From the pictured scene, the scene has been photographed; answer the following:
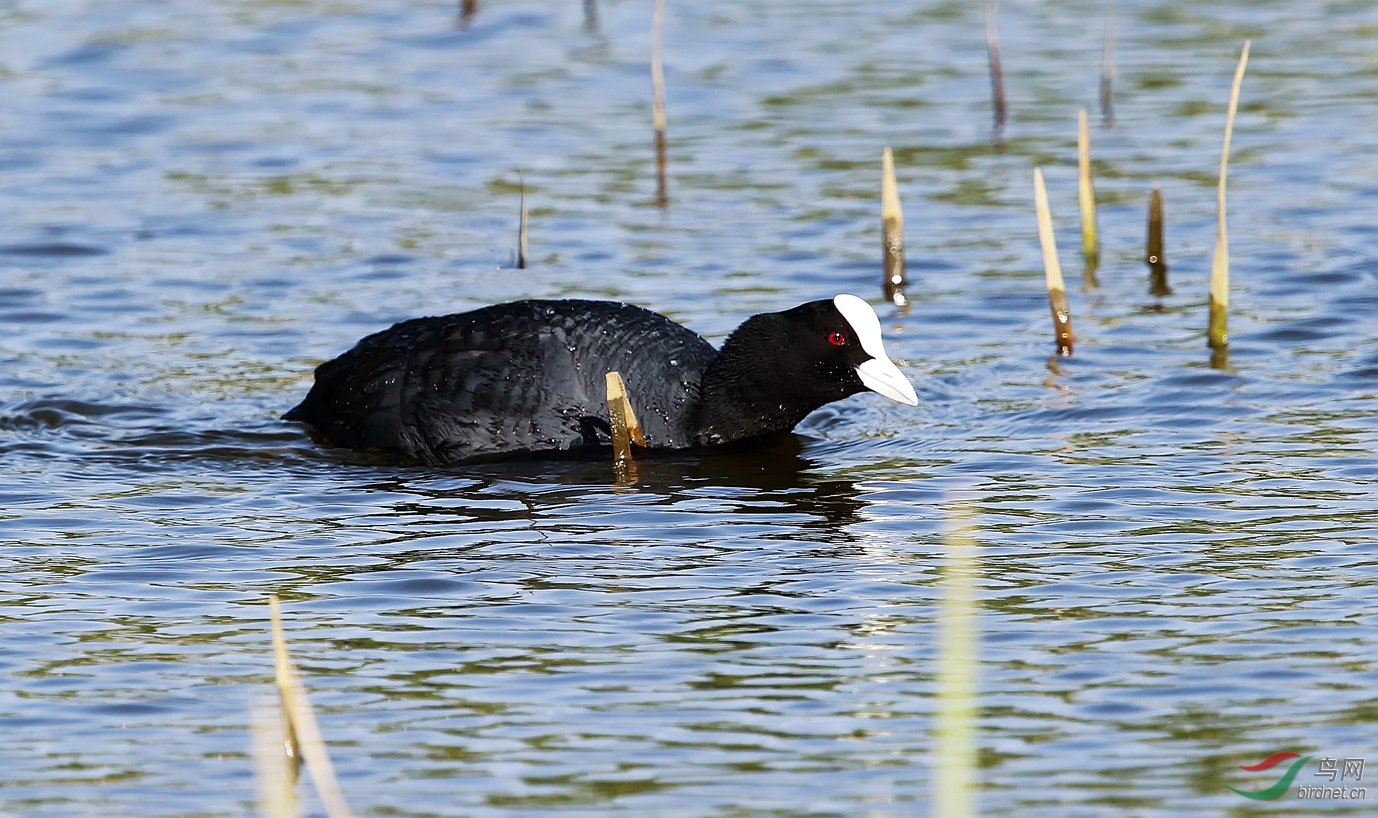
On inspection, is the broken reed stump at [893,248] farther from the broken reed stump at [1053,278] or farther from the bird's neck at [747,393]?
the bird's neck at [747,393]

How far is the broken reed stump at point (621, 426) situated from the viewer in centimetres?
794

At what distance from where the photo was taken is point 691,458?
8.31 m

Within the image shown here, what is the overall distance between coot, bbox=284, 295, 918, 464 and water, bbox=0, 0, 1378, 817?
20 centimetres

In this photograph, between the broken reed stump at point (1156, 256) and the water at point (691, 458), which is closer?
the water at point (691, 458)

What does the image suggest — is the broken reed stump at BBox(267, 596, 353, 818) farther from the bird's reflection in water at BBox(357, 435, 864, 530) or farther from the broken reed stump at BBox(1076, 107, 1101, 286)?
the broken reed stump at BBox(1076, 107, 1101, 286)

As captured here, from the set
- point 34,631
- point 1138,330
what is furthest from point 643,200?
point 34,631

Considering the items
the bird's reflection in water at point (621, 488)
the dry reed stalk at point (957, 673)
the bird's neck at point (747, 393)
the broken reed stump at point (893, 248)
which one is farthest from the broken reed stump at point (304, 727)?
the broken reed stump at point (893, 248)

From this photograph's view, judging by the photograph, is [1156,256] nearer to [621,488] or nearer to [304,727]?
[621,488]

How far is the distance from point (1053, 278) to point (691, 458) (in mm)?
1821

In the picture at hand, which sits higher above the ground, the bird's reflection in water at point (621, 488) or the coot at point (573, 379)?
the coot at point (573, 379)

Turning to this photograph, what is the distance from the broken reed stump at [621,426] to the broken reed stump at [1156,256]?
3.27 metres

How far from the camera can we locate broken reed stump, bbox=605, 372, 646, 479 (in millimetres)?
7941

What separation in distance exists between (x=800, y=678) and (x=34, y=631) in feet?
6.92

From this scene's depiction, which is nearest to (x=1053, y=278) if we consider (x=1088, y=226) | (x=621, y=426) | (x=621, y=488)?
(x=1088, y=226)
